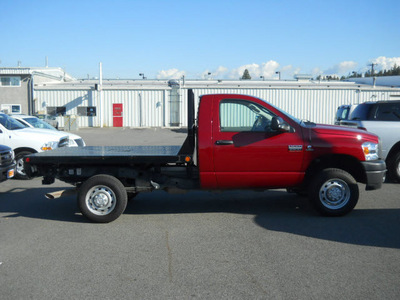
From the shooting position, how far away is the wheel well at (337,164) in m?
7.04

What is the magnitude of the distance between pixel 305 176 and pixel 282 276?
280cm

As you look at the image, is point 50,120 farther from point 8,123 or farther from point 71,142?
point 8,123

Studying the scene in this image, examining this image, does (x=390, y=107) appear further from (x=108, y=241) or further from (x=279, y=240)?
(x=108, y=241)

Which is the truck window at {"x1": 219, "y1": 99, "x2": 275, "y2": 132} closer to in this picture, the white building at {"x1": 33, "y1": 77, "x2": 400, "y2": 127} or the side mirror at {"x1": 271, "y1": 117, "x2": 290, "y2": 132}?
the side mirror at {"x1": 271, "y1": 117, "x2": 290, "y2": 132}

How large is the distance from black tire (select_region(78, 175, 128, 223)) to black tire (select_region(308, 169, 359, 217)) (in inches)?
124

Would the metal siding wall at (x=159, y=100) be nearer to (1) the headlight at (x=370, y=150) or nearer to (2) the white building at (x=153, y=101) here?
(2) the white building at (x=153, y=101)

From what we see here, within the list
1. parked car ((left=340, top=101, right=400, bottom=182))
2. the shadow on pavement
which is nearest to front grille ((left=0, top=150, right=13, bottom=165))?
the shadow on pavement

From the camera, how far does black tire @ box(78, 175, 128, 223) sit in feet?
21.9

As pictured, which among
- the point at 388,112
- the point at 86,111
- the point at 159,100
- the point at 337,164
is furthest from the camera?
the point at 86,111

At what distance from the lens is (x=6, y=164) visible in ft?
29.2

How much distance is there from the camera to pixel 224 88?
116ft

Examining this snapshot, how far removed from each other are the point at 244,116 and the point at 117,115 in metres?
29.6

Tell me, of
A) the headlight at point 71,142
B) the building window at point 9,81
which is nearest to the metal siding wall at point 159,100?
the building window at point 9,81

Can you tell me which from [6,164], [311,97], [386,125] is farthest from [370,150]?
[311,97]
